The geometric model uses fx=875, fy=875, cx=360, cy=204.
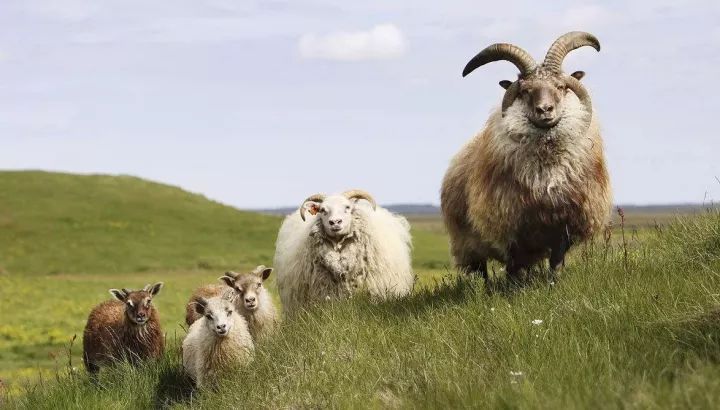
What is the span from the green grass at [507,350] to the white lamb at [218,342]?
352 millimetres

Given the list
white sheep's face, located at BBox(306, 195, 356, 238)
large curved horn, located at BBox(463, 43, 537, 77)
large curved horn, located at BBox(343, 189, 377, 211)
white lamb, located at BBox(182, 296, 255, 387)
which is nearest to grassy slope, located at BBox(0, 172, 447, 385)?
large curved horn, located at BBox(343, 189, 377, 211)

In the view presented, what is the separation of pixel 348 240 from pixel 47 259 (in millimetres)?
43820

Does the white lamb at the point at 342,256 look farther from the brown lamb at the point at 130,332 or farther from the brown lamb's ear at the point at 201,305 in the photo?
the brown lamb at the point at 130,332

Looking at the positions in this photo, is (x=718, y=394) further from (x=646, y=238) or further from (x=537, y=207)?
(x=646, y=238)

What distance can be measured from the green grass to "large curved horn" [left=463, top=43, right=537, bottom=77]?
2149mm

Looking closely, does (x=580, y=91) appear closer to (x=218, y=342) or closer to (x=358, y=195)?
(x=358, y=195)

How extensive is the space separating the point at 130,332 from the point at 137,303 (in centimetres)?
57

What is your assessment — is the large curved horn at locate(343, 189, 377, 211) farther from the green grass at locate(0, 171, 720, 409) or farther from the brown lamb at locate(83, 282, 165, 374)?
the brown lamb at locate(83, 282, 165, 374)

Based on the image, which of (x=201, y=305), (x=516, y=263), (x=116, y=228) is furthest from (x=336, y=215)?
(x=116, y=228)

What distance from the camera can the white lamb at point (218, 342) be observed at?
9742 mm


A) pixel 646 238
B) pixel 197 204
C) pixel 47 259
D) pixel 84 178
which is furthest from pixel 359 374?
pixel 84 178

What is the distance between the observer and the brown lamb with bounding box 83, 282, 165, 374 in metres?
11.5

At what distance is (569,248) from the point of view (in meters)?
9.92

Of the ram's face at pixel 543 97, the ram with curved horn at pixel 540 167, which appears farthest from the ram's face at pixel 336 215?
the ram's face at pixel 543 97
